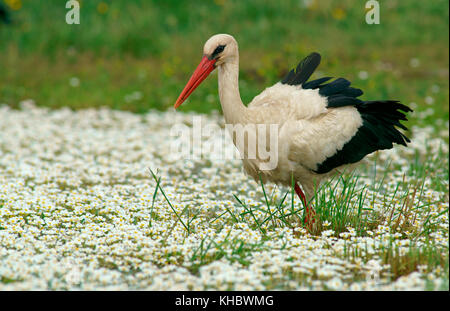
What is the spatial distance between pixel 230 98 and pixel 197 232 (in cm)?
118

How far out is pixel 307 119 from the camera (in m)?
5.32

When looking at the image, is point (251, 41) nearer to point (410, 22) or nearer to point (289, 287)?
point (410, 22)

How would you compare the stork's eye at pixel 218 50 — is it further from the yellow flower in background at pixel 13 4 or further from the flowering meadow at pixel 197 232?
the yellow flower in background at pixel 13 4

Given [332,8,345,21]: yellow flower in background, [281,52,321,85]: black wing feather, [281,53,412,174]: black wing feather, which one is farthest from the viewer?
[332,8,345,21]: yellow flower in background

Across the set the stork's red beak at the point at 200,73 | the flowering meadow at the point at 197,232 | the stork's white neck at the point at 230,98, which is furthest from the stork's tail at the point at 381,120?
the stork's red beak at the point at 200,73

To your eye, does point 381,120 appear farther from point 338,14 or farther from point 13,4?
point 13,4

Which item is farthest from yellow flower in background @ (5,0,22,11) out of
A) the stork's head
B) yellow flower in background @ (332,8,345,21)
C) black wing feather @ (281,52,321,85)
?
the stork's head

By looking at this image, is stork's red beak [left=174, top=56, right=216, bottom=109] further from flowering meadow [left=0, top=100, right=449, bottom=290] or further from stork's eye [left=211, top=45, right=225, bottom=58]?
flowering meadow [left=0, top=100, right=449, bottom=290]

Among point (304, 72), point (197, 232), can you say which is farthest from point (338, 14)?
point (197, 232)

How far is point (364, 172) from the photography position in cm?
767

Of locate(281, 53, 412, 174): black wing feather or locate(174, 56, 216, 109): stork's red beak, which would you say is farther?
locate(281, 53, 412, 174): black wing feather

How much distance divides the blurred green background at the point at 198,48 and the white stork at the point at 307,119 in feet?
14.9

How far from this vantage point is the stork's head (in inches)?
206

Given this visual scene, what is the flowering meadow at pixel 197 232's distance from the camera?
4230 mm
